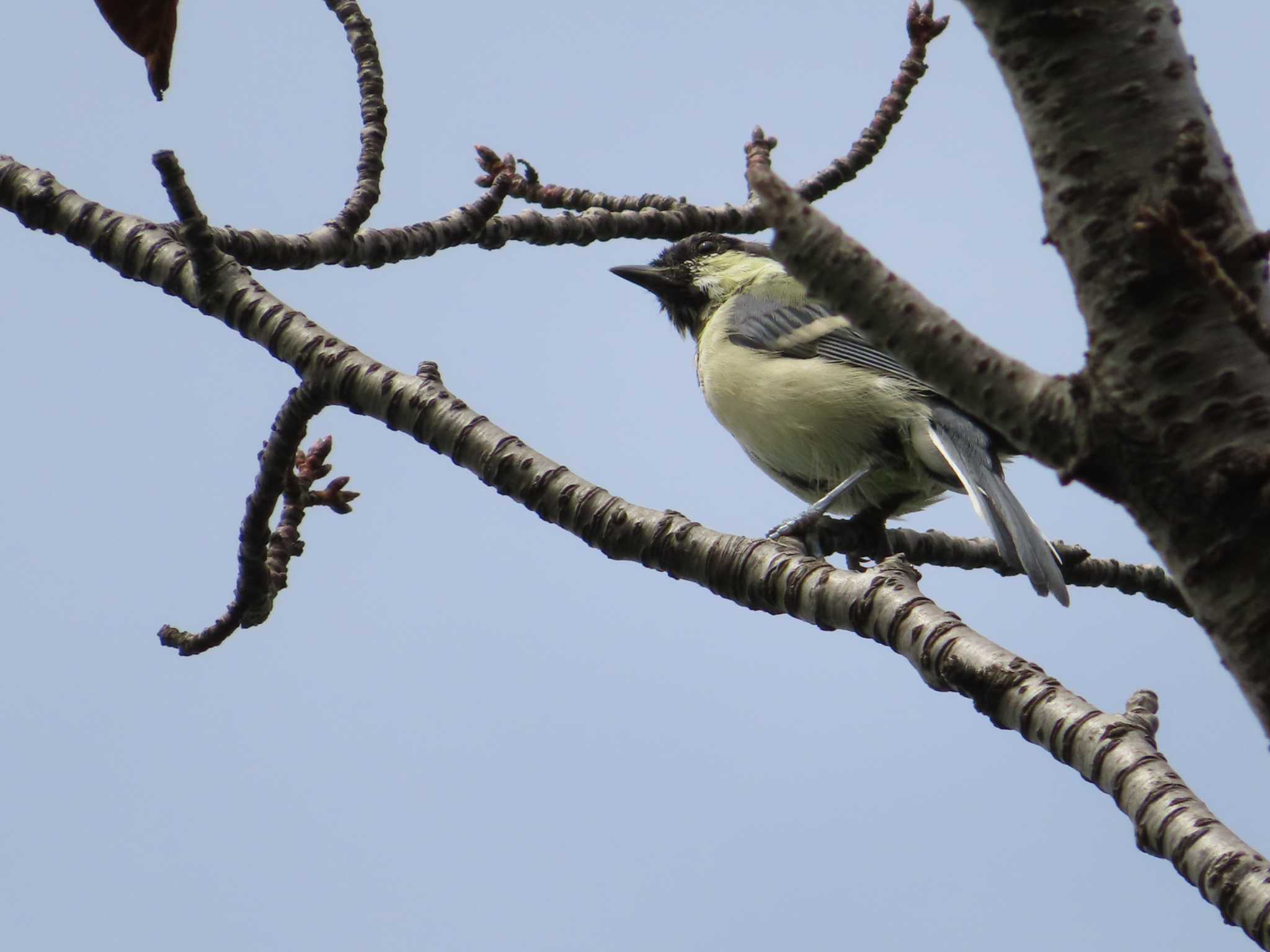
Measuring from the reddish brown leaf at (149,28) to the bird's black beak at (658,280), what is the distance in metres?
3.81

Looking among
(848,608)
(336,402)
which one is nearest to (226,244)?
(336,402)

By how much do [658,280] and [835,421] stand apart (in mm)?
1580

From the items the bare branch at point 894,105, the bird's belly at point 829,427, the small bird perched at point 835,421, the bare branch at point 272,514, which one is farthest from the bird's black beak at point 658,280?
the bare branch at point 272,514

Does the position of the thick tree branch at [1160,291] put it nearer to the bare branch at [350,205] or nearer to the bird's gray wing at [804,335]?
the bare branch at [350,205]

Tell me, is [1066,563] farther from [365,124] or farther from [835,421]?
[365,124]

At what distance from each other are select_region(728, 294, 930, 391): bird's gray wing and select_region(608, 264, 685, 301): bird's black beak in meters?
0.49

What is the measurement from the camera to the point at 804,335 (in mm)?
5141

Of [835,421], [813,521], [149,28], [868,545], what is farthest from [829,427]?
[149,28]

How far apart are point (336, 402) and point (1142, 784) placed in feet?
5.95

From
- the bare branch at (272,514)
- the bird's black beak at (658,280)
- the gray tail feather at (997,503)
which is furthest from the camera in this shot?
the bird's black beak at (658,280)

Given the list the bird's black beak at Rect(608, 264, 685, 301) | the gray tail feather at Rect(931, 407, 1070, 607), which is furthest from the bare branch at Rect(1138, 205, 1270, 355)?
the bird's black beak at Rect(608, 264, 685, 301)

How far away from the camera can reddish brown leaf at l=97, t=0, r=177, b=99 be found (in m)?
2.28

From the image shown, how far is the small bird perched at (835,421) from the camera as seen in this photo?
14.6 ft

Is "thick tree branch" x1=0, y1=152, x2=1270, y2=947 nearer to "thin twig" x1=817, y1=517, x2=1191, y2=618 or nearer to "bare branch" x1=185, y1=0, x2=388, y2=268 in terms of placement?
"bare branch" x1=185, y1=0, x2=388, y2=268
